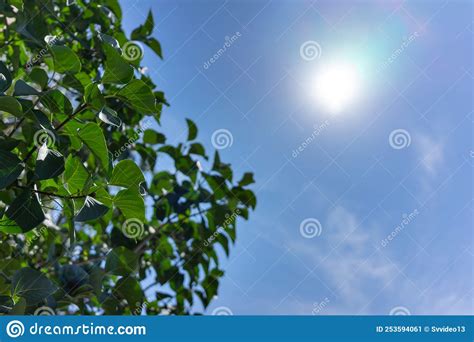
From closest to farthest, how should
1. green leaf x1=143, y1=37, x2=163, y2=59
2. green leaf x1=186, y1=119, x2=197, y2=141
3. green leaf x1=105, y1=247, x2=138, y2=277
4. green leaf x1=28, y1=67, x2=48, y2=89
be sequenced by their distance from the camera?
1. green leaf x1=28, y1=67, x2=48, y2=89
2. green leaf x1=105, y1=247, x2=138, y2=277
3. green leaf x1=143, y1=37, x2=163, y2=59
4. green leaf x1=186, y1=119, x2=197, y2=141

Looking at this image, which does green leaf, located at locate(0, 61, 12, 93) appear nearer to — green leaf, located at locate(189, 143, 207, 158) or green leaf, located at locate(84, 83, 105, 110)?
green leaf, located at locate(84, 83, 105, 110)

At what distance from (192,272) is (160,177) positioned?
1.70ft

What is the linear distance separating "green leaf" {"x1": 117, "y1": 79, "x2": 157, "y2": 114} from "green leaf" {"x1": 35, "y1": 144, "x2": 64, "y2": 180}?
300 millimetres

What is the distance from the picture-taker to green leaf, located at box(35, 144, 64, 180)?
4.27ft

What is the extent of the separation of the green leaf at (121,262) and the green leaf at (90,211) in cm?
46

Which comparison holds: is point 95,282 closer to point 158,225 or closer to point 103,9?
point 158,225

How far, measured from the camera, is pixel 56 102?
1490 millimetres

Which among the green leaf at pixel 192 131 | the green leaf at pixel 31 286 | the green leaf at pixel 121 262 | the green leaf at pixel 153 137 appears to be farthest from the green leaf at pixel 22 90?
the green leaf at pixel 192 131

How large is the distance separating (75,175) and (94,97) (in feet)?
0.74

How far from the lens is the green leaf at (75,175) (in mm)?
1455

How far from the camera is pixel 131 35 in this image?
263 centimetres

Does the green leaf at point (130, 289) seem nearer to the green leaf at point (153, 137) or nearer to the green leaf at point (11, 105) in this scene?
the green leaf at point (11, 105)

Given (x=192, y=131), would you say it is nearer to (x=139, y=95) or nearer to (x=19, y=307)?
(x=139, y=95)

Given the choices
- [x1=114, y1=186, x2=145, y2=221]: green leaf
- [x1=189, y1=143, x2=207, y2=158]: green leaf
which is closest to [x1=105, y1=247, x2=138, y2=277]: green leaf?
[x1=114, y1=186, x2=145, y2=221]: green leaf
